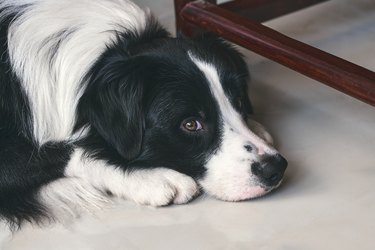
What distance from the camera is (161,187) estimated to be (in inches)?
59.9

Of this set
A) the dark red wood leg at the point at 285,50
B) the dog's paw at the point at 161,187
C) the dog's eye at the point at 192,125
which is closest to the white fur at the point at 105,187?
the dog's paw at the point at 161,187

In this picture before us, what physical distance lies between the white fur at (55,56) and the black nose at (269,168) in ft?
1.32

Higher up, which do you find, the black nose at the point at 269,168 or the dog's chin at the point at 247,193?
the black nose at the point at 269,168

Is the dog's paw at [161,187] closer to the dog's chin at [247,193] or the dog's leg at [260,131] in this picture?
the dog's chin at [247,193]

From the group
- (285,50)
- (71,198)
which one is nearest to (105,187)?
(71,198)

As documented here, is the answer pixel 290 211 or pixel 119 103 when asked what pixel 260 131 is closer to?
pixel 290 211

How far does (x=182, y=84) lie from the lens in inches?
58.8

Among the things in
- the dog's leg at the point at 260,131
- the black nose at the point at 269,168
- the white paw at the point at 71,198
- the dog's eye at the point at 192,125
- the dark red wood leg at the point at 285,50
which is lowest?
the white paw at the point at 71,198

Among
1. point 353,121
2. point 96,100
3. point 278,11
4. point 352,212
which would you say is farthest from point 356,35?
point 96,100

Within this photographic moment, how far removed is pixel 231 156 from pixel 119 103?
25 centimetres

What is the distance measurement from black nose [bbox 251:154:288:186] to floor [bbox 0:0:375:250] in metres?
0.08

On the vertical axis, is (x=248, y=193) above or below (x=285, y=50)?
below

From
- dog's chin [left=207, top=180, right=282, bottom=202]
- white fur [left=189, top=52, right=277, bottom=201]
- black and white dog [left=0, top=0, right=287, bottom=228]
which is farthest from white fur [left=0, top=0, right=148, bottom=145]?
dog's chin [left=207, top=180, right=282, bottom=202]

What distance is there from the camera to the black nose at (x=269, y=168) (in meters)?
1.46
